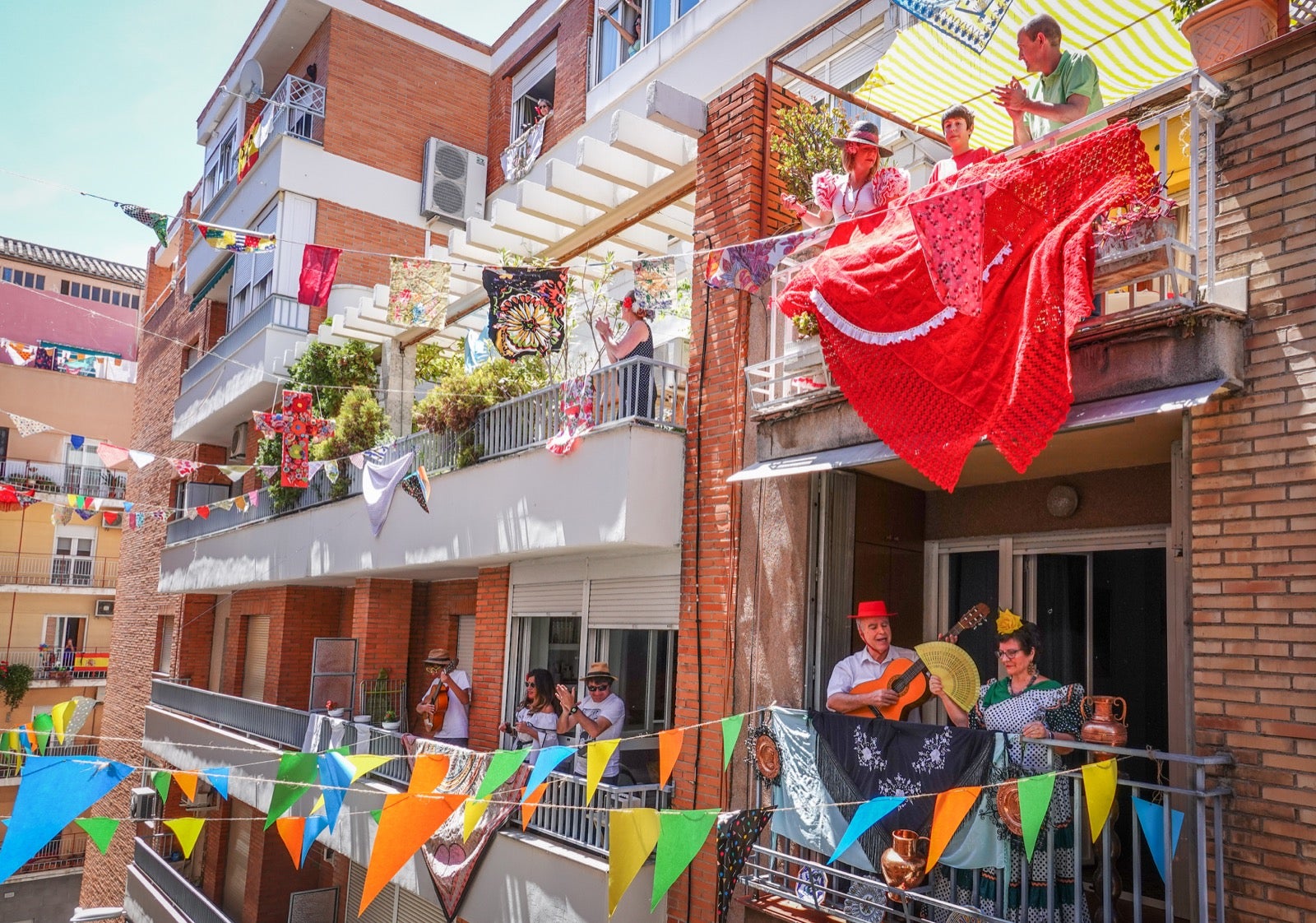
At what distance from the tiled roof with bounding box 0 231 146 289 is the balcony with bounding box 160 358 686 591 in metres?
35.0

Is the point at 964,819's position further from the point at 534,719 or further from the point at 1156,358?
the point at 534,719

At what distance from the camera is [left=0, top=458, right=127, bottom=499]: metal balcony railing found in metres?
39.5

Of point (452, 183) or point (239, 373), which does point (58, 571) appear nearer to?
point (239, 373)

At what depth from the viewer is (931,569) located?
913cm

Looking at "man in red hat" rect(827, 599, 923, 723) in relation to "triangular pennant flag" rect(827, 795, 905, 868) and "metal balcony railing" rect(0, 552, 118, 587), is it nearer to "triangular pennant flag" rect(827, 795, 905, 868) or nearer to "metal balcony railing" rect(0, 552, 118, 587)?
"triangular pennant flag" rect(827, 795, 905, 868)

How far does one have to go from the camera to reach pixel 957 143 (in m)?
7.07

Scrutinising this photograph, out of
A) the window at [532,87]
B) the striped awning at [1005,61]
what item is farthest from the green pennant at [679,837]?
the window at [532,87]

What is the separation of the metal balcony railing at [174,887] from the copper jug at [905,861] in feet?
45.2

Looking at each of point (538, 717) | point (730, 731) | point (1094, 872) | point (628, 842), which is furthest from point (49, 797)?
point (1094, 872)

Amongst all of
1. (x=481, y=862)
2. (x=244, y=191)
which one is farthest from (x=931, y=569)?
(x=244, y=191)

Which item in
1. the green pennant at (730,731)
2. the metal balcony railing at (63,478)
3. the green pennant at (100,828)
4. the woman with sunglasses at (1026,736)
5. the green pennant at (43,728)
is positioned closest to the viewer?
the woman with sunglasses at (1026,736)

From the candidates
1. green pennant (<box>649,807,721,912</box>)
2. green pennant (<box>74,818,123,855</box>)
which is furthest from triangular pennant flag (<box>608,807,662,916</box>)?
green pennant (<box>74,818,123,855</box>)

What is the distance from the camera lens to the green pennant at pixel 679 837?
609 cm

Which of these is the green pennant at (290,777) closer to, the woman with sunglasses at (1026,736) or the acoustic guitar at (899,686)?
the acoustic guitar at (899,686)
